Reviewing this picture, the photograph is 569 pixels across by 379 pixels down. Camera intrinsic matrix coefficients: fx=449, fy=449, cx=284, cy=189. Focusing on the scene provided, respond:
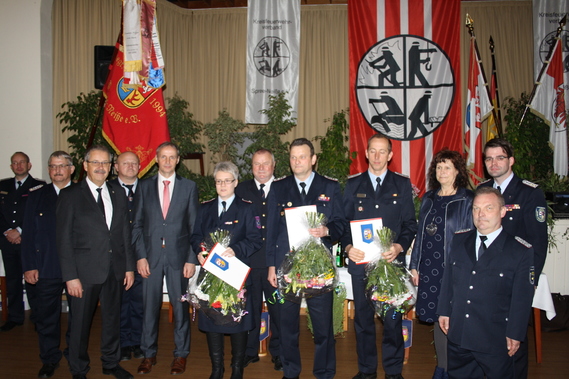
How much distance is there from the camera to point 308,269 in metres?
2.94

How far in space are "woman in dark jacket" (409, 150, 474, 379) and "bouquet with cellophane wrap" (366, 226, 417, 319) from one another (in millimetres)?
117

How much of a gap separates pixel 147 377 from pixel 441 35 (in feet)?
19.7

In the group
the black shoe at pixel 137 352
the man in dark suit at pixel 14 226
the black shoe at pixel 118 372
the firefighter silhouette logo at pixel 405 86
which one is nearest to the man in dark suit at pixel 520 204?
the black shoe at pixel 118 372

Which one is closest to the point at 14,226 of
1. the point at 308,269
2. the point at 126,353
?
the point at 126,353

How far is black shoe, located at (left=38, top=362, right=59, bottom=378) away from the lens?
11.5ft

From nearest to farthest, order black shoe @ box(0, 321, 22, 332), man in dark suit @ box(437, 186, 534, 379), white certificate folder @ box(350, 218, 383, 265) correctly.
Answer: man in dark suit @ box(437, 186, 534, 379) < white certificate folder @ box(350, 218, 383, 265) < black shoe @ box(0, 321, 22, 332)

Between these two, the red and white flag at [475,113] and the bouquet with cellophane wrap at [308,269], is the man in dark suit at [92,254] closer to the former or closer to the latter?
the bouquet with cellophane wrap at [308,269]

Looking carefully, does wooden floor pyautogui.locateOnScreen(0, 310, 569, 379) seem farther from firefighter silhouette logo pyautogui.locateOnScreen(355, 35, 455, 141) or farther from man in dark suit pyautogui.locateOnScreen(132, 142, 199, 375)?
firefighter silhouette logo pyautogui.locateOnScreen(355, 35, 455, 141)

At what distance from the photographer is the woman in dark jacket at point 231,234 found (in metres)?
3.20

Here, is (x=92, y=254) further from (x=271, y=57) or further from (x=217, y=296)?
(x=271, y=57)

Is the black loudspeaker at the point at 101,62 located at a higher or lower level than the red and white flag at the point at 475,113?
higher

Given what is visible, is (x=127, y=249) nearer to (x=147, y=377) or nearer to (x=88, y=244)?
(x=88, y=244)

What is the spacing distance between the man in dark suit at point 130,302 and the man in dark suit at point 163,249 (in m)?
0.35

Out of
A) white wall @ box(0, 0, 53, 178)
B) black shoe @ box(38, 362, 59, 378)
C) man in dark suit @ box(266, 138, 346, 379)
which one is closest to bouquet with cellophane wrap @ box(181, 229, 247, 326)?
man in dark suit @ box(266, 138, 346, 379)
